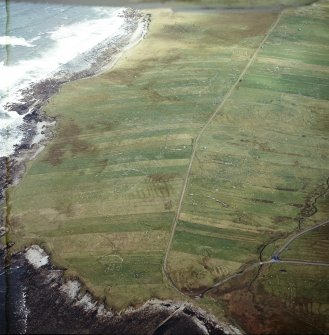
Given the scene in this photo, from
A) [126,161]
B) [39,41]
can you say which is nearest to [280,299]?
[126,161]

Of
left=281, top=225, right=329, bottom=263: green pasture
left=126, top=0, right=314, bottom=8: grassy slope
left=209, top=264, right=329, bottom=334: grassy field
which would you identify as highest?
left=126, top=0, right=314, bottom=8: grassy slope

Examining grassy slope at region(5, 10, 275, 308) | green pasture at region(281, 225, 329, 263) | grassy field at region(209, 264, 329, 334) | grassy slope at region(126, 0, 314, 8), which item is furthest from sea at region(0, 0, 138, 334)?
green pasture at region(281, 225, 329, 263)

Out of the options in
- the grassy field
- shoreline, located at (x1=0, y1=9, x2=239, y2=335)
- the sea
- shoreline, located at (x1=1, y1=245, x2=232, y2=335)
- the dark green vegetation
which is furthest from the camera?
the sea

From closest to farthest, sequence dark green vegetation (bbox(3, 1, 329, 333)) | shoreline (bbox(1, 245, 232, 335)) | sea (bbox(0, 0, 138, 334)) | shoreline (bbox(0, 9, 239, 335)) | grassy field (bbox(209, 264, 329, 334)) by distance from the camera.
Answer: grassy field (bbox(209, 264, 329, 334)), shoreline (bbox(1, 245, 232, 335)), shoreline (bbox(0, 9, 239, 335)), dark green vegetation (bbox(3, 1, 329, 333)), sea (bbox(0, 0, 138, 334))

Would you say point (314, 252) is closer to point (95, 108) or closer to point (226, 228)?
point (226, 228)

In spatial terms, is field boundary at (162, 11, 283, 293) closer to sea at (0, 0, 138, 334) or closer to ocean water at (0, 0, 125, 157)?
sea at (0, 0, 138, 334)

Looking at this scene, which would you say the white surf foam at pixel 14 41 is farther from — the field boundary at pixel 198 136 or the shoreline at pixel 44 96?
the field boundary at pixel 198 136

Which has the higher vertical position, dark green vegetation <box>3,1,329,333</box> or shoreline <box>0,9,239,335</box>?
dark green vegetation <box>3,1,329,333</box>
